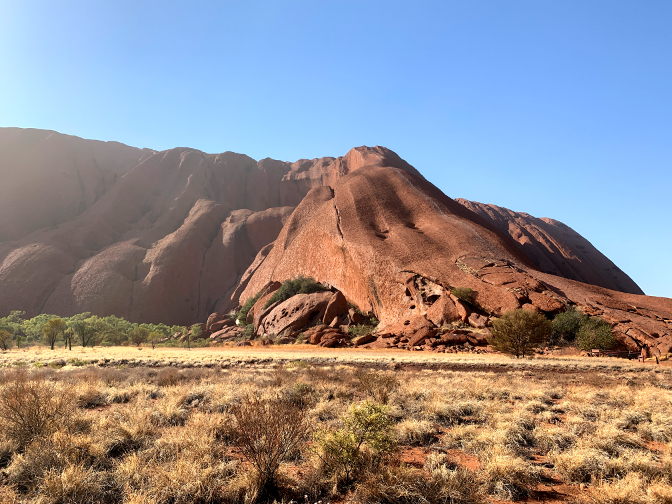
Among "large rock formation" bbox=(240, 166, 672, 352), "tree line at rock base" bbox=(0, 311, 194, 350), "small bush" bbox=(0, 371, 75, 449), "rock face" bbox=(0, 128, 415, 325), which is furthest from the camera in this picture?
"rock face" bbox=(0, 128, 415, 325)

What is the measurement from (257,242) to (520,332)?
64.9 meters

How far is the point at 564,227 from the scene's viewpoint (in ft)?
374

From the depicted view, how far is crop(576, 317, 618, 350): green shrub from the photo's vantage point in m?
24.3

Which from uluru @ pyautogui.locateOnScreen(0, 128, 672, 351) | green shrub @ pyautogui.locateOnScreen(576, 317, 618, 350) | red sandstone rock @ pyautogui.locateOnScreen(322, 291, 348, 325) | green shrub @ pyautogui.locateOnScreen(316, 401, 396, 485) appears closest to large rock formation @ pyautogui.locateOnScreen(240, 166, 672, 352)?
uluru @ pyautogui.locateOnScreen(0, 128, 672, 351)

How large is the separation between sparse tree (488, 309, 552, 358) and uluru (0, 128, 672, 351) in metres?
6.82

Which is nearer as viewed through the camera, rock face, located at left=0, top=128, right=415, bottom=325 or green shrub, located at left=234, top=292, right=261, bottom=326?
green shrub, located at left=234, top=292, right=261, bottom=326

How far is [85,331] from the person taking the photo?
1620 inches

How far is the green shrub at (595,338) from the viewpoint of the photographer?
24.3m

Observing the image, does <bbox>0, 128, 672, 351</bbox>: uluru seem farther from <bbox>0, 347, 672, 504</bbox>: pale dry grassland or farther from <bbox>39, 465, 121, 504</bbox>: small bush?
<bbox>39, 465, 121, 504</bbox>: small bush

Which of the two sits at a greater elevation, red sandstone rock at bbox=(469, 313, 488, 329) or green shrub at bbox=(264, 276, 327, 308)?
green shrub at bbox=(264, 276, 327, 308)

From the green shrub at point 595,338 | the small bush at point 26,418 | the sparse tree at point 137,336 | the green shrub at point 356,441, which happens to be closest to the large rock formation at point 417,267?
the green shrub at point 595,338

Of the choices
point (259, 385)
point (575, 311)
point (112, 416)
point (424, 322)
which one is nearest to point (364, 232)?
point (424, 322)

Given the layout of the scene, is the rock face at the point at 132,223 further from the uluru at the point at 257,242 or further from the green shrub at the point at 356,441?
the green shrub at the point at 356,441

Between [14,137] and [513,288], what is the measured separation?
368 ft
